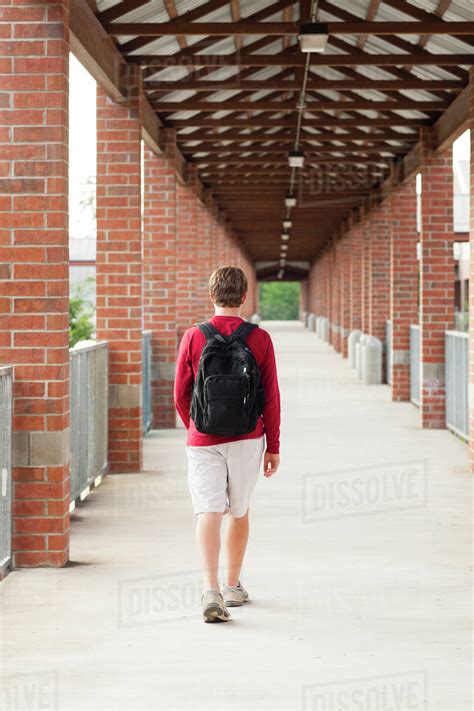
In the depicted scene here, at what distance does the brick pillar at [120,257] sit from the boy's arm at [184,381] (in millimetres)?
5007

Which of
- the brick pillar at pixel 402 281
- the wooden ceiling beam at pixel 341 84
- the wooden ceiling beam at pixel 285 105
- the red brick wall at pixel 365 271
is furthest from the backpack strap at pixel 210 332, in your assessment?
the red brick wall at pixel 365 271

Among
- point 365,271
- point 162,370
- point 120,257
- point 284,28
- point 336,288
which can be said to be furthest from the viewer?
point 336,288

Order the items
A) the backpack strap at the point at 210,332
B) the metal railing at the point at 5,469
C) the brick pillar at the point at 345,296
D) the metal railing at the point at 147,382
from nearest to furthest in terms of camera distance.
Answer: the backpack strap at the point at 210,332, the metal railing at the point at 5,469, the metal railing at the point at 147,382, the brick pillar at the point at 345,296

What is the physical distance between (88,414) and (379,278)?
1267 cm

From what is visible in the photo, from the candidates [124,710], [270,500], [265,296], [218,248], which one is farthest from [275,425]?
[265,296]

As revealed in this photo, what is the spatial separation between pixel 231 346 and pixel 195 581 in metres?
1.51

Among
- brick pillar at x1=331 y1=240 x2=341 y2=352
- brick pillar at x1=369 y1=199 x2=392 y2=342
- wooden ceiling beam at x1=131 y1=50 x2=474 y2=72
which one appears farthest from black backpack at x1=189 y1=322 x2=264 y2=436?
brick pillar at x1=331 y1=240 x2=341 y2=352

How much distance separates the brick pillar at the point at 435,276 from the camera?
13336mm

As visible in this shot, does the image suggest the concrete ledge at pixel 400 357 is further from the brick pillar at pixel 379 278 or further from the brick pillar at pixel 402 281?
the brick pillar at pixel 379 278

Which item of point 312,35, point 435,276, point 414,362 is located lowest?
point 414,362

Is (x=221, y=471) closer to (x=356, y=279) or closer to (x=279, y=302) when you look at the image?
(x=356, y=279)

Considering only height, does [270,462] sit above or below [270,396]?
below

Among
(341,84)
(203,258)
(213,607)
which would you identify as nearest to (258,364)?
(213,607)

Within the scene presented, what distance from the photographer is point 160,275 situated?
44.5ft
